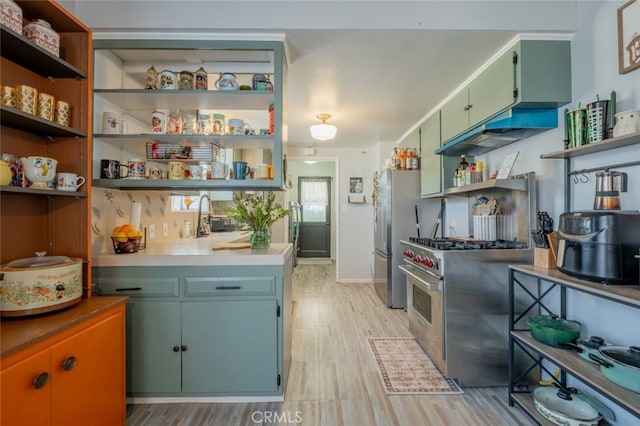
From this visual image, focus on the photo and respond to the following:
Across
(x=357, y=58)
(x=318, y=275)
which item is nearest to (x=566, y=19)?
(x=357, y=58)

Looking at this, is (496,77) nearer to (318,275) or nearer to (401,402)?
(401,402)

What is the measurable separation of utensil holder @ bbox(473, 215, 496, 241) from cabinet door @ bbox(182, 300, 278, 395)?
1840mm

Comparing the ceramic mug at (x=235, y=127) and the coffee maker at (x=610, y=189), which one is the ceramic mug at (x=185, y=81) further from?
the coffee maker at (x=610, y=189)

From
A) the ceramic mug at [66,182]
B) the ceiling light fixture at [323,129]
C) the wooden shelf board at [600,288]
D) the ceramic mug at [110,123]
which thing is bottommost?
the wooden shelf board at [600,288]

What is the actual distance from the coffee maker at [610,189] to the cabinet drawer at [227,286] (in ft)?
5.97

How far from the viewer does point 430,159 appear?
3.40 m

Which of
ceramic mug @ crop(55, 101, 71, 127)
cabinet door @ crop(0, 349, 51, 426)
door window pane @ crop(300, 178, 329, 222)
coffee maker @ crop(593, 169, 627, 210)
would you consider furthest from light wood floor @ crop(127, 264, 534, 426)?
door window pane @ crop(300, 178, 329, 222)

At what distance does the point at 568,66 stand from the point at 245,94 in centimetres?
208

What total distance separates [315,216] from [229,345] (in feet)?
19.8

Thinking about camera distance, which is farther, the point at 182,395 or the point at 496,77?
the point at 496,77

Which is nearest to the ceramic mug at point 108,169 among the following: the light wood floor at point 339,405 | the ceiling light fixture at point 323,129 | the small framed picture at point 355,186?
the light wood floor at point 339,405

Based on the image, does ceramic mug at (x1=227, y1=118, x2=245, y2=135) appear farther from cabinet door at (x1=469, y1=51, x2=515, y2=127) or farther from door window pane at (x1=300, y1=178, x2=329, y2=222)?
door window pane at (x1=300, y1=178, x2=329, y2=222)

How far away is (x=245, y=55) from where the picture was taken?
2.11 metres

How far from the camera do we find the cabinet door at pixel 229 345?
1847 mm
